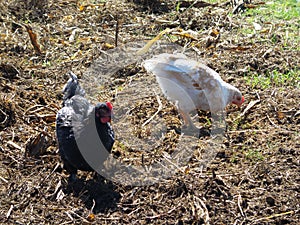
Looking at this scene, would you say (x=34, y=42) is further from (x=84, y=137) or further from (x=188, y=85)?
(x=84, y=137)

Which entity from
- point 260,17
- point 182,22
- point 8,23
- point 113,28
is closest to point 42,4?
point 8,23

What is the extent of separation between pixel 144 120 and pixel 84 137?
4.04 feet

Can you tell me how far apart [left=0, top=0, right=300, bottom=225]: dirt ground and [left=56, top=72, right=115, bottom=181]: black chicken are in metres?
0.22

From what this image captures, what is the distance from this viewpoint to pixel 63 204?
4.45 m

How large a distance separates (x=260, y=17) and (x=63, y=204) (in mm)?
4722

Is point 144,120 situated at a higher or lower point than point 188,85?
lower

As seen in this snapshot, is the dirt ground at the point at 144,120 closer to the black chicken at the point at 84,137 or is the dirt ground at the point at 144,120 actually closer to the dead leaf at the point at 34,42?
the dead leaf at the point at 34,42

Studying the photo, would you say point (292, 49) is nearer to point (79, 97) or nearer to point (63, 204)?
point (79, 97)

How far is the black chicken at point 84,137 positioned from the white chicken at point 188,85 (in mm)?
1096

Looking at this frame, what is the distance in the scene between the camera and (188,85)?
560cm

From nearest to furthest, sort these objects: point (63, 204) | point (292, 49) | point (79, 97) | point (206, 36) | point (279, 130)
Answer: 1. point (63, 204)
2. point (79, 97)
3. point (279, 130)
4. point (292, 49)
5. point (206, 36)

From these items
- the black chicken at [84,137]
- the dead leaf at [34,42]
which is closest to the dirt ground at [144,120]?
the dead leaf at [34,42]

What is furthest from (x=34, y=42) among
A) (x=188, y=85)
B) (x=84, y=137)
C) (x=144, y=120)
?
(x=84, y=137)

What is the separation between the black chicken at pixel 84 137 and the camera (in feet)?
14.9
